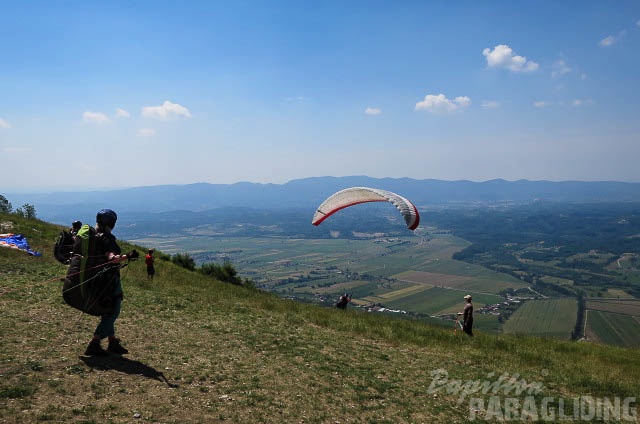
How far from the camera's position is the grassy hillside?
6.76 m

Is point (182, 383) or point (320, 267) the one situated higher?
point (182, 383)

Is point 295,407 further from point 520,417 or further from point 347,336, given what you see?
point 347,336

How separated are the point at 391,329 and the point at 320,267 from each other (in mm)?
128130

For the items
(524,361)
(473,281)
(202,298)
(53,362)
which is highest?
(53,362)

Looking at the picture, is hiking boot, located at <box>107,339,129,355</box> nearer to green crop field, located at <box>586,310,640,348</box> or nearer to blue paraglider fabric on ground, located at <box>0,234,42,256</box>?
blue paraglider fabric on ground, located at <box>0,234,42,256</box>

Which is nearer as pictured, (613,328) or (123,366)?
(123,366)

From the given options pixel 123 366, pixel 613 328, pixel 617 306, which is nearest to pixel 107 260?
pixel 123 366

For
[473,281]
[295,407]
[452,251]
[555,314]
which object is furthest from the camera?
[452,251]

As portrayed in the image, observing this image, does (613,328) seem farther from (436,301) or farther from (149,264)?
(149,264)

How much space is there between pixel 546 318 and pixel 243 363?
86102 mm

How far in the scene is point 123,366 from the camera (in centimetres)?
792

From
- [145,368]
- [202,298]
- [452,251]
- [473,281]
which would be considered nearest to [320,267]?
[473,281]

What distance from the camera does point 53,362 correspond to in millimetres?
7617

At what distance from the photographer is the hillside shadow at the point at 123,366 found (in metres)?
7.68
